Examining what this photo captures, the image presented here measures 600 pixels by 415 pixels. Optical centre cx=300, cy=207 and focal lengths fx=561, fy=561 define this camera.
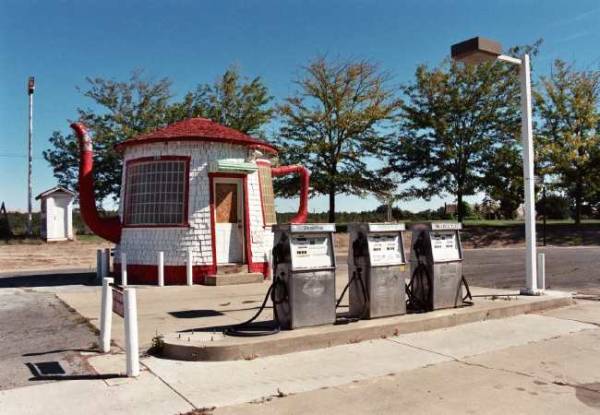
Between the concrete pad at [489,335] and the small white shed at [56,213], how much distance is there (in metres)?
21.3

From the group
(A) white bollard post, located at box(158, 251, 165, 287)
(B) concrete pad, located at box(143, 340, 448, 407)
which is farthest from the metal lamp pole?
(A) white bollard post, located at box(158, 251, 165, 287)

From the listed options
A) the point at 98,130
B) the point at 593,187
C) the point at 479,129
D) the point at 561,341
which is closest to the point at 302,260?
the point at 561,341

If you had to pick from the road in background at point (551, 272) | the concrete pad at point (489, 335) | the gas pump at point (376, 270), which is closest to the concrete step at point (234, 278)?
the road in background at point (551, 272)

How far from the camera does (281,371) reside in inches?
240

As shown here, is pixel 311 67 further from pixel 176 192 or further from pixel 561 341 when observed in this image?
pixel 561 341

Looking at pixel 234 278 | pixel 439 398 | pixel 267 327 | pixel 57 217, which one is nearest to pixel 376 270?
pixel 267 327

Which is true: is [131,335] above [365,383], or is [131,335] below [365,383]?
above

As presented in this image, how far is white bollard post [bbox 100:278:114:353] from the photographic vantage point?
6.83 meters

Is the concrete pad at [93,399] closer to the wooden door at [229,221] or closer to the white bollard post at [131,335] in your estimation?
the white bollard post at [131,335]

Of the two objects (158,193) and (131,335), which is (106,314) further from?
(158,193)

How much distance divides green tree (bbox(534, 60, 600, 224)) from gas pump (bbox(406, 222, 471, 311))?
25053 millimetres

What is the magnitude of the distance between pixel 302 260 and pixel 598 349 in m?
3.91

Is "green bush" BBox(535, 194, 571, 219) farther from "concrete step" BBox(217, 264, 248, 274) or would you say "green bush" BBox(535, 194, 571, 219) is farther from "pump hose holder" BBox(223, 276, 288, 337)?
"pump hose holder" BBox(223, 276, 288, 337)

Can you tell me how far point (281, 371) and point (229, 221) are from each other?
29.2 ft
